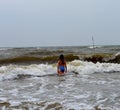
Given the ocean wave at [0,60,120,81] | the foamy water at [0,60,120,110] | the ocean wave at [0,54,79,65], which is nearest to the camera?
the foamy water at [0,60,120,110]

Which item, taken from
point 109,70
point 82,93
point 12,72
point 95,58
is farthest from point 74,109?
point 95,58

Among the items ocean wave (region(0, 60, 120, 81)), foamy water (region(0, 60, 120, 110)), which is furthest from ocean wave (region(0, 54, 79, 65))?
foamy water (region(0, 60, 120, 110))

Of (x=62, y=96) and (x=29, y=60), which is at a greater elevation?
(x=29, y=60)

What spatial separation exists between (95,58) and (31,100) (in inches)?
725

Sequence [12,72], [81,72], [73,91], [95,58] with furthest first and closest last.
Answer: [95,58]
[81,72]
[12,72]
[73,91]

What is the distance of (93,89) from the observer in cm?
1091

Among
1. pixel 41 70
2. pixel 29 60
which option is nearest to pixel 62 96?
pixel 41 70

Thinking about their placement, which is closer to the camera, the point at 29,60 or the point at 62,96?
the point at 62,96

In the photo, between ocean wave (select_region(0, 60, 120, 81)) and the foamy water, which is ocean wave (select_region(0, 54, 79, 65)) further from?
the foamy water

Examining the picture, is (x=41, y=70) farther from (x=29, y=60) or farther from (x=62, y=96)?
(x=29, y=60)

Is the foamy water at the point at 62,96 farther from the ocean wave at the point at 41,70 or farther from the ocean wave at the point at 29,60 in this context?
the ocean wave at the point at 29,60

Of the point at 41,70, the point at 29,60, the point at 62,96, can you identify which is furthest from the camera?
the point at 29,60

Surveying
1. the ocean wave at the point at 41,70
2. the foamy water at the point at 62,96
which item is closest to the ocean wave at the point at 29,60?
the ocean wave at the point at 41,70

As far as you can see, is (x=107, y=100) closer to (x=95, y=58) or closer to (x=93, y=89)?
(x=93, y=89)
